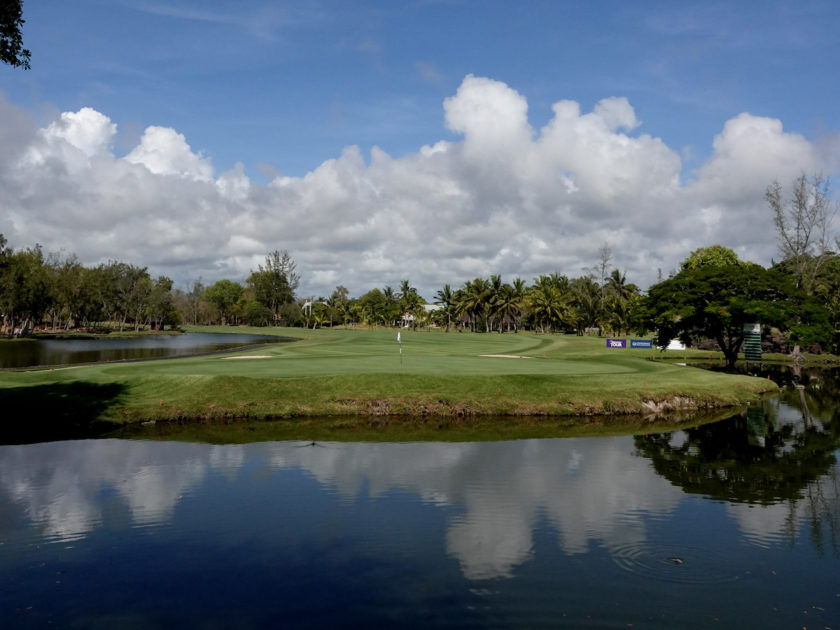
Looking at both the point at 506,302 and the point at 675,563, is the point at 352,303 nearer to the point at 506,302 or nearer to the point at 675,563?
the point at 506,302

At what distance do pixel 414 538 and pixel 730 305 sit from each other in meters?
49.5

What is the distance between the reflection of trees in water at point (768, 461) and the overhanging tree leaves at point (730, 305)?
17799 mm

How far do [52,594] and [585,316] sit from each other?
5297 inches

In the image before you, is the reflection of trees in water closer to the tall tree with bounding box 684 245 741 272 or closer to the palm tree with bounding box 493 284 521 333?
the tall tree with bounding box 684 245 741 272

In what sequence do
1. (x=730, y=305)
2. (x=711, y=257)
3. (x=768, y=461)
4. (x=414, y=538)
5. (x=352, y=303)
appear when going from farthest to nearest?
(x=352, y=303) → (x=711, y=257) → (x=730, y=305) → (x=768, y=461) → (x=414, y=538)

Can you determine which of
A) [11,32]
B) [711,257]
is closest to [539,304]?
[711,257]

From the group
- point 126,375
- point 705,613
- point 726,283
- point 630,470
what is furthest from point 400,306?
point 705,613

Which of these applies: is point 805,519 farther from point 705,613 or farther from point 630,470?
point 705,613

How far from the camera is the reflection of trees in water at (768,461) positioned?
17.6 m

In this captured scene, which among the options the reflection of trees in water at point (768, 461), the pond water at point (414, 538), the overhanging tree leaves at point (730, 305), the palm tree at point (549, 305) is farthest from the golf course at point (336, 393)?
the palm tree at point (549, 305)

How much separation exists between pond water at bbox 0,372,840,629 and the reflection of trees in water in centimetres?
14

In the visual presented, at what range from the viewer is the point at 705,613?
1096cm

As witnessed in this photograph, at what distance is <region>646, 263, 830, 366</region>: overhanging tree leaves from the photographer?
2079 inches

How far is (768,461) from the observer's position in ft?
77.2
